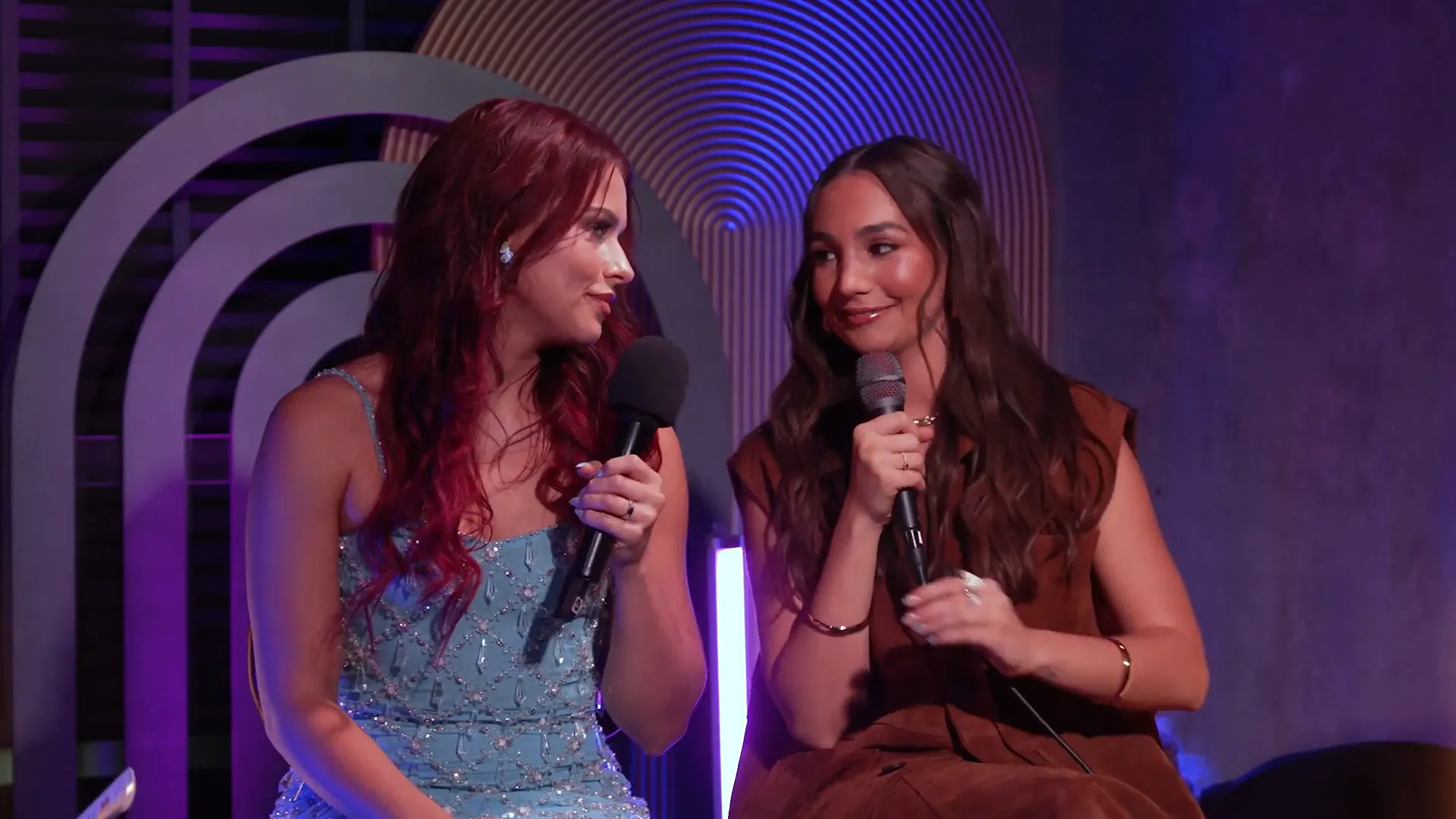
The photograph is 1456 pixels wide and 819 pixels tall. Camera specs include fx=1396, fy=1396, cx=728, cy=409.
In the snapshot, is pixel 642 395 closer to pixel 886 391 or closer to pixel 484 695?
pixel 886 391

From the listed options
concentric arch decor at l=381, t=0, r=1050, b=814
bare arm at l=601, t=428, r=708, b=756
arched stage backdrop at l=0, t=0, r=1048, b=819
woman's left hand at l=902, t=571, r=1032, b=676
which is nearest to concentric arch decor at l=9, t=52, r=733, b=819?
arched stage backdrop at l=0, t=0, r=1048, b=819

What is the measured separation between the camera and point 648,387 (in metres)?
1.83

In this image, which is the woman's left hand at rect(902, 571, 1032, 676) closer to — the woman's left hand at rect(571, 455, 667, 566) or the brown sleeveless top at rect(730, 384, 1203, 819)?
the brown sleeveless top at rect(730, 384, 1203, 819)

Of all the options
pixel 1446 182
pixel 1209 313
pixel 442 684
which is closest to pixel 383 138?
pixel 442 684

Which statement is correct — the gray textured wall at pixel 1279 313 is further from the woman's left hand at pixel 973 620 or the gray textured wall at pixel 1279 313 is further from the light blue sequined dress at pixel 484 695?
the light blue sequined dress at pixel 484 695

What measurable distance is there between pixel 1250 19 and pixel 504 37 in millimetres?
1712

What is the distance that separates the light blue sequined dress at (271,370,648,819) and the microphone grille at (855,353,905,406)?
50 centimetres

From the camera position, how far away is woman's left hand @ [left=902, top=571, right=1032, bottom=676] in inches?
71.7

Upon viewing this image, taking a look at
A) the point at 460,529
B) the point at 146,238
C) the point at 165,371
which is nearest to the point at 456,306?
the point at 460,529

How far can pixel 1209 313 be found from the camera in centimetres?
332

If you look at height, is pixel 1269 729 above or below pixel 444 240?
below

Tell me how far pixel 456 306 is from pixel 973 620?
87 cm

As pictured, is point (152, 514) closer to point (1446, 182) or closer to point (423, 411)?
point (423, 411)

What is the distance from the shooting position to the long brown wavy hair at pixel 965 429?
221cm
